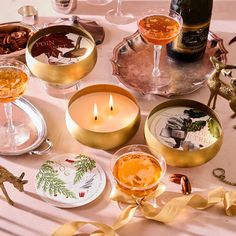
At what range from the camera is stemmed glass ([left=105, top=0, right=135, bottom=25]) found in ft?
4.73

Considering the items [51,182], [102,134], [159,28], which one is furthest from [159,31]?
[51,182]

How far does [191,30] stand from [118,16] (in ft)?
0.93

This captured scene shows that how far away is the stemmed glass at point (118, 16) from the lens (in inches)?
56.8

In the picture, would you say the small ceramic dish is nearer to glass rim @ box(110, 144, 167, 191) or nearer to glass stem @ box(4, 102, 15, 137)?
glass stem @ box(4, 102, 15, 137)

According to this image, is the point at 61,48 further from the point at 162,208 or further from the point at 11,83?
the point at 162,208

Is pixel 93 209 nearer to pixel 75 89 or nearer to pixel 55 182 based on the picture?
pixel 55 182

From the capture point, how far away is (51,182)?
1006mm

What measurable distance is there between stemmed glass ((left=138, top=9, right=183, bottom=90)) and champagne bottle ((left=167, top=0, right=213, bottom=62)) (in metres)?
0.03

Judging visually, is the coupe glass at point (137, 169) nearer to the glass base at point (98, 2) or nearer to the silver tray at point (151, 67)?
the silver tray at point (151, 67)

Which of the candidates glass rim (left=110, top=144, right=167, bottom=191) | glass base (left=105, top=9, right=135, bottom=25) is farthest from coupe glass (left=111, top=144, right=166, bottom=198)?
glass base (left=105, top=9, right=135, bottom=25)

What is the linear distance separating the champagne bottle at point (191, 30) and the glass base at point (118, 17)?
181mm

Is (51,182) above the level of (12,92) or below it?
below

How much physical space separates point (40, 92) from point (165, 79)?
286mm

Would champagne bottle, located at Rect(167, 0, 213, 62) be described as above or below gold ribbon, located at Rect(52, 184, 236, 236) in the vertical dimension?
above
